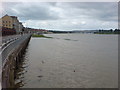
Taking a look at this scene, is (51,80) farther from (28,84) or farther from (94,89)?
(94,89)

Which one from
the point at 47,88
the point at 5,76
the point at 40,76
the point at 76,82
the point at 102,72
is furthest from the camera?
the point at 102,72

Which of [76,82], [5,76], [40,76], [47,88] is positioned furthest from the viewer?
[40,76]

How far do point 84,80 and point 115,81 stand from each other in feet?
9.68

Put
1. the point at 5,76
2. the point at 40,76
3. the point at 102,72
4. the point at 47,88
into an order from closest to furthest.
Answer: the point at 5,76 → the point at 47,88 → the point at 40,76 → the point at 102,72

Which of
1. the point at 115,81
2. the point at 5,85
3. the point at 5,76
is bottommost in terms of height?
the point at 115,81

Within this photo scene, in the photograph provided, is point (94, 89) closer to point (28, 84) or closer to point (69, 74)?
point (69, 74)

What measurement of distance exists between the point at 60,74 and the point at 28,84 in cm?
400

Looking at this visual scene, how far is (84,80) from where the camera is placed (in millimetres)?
14234

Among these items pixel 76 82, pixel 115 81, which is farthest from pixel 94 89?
pixel 115 81

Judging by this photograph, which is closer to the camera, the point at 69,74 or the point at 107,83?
the point at 107,83

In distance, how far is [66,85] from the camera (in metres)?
12.9

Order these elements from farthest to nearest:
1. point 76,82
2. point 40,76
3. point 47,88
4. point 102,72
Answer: point 102,72
point 40,76
point 76,82
point 47,88

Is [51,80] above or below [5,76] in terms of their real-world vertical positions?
below

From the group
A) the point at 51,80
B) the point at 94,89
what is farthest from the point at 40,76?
the point at 94,89
